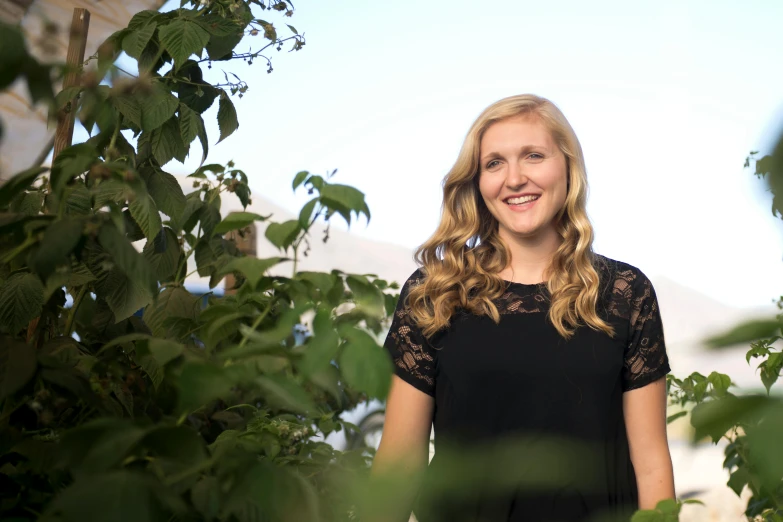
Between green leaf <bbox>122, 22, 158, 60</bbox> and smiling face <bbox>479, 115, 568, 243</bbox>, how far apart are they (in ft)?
3.29

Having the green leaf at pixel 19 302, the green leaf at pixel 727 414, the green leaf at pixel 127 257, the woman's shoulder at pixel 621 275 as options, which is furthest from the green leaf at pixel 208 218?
the green leaf at pixel 727 414

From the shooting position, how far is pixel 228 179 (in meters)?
2.39

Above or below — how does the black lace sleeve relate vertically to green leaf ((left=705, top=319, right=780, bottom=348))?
above

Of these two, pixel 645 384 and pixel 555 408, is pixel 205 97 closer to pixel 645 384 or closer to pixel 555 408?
pixel 555 408

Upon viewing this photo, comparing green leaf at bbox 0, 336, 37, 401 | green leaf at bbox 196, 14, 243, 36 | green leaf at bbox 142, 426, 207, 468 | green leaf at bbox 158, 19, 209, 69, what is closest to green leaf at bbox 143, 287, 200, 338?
green leaf at bbox 158, 19, 209, 69

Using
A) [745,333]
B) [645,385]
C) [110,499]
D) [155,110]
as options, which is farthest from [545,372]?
[745,333]

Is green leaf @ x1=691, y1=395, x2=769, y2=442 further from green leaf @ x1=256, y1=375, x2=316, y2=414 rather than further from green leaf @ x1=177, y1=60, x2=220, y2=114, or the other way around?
green leaf @ x1=177, y1=60, x2=220, y2=114

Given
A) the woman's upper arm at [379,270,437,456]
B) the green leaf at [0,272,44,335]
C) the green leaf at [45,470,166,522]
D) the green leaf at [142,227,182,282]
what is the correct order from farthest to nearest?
the woman's upper arm at [379,270,437,456]
the green leaf at [142,227,182,282]
the green leaf at [0,272,44,335]
the green leaf at [45,470,166,522]

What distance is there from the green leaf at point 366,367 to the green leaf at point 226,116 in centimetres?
167

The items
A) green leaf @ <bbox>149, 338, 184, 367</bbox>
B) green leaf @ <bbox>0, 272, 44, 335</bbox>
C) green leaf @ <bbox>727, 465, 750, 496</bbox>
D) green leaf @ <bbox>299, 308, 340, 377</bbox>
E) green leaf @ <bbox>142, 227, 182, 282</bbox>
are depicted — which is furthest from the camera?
green leaf @ <bbox>727, 465, 750, 496</bbox>

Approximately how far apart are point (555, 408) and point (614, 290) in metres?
0.40

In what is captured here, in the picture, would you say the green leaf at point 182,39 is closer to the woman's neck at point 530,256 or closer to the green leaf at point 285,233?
the woman's neck at point 530,256

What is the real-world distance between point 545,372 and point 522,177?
55 cm

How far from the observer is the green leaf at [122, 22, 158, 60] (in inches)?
82.4
